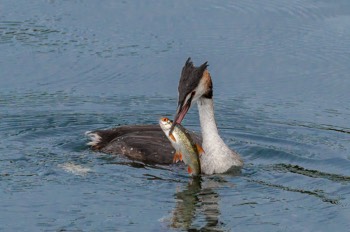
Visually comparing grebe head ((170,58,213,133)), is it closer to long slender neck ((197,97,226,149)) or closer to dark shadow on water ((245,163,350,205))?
long slender neck ((197,97,226,149))

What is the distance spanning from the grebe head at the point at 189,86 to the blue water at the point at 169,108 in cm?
77

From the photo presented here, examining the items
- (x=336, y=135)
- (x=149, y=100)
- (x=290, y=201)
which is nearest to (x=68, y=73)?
(x=149, y=100)

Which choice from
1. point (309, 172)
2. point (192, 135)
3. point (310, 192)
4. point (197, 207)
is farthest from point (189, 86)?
point (310, 192)

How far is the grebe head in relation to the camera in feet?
41.7

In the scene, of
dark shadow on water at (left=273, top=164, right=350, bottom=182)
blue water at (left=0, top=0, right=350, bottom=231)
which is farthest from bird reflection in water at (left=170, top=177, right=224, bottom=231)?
dark shadow on water at (left=273, top=164, right=350, bottom=182)

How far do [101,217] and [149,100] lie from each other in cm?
400

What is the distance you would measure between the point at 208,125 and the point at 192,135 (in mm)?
488

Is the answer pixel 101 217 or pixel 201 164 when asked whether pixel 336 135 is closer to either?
pixel 201 164

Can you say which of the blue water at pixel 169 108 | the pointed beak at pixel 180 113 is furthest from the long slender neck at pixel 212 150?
the pointed beak at pixel 180 113

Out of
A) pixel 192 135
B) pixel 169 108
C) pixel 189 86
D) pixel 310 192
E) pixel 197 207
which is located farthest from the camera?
pixel 169 108

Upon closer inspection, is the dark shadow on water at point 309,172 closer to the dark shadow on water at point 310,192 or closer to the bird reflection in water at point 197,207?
the dark shadow on water at point 310,192

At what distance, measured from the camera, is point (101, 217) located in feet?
37.0

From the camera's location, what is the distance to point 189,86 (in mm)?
12781

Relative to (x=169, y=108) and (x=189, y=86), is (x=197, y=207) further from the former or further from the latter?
(x=169, y=108)
